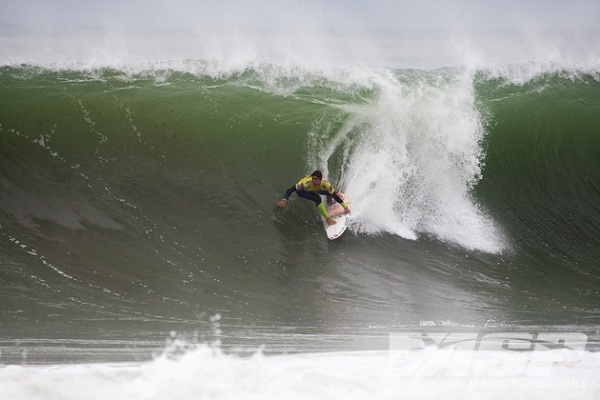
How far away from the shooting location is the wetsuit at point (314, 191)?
21.6 ft

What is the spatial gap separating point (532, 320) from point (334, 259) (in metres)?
2.50

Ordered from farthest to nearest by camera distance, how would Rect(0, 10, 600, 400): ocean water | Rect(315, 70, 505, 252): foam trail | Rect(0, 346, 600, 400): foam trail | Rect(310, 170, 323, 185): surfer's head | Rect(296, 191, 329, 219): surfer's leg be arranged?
Rect(315, 70, 505, 252): foam trail → Rect(296, 191, 329, 219): surfer's leg → Rect(310, 170, 323, 185): surfer's head → Rect(0, 10, 600, 400): ocean water → Rect(0, 346, 600, 400): foam trail

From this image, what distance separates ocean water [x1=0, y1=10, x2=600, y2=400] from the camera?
481 cm

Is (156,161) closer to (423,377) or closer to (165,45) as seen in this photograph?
(165,45)

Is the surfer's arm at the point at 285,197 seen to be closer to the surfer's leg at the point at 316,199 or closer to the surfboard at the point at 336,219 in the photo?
the surfer's leg at the point at 316,199

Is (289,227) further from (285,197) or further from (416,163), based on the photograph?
(416,163)

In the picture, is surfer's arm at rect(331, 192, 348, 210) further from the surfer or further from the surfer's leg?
the surfer's leg

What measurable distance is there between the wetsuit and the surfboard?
17 cm

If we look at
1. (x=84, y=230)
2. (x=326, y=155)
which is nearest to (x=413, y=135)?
(x=326, y=155)

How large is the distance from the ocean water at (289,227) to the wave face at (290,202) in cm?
3

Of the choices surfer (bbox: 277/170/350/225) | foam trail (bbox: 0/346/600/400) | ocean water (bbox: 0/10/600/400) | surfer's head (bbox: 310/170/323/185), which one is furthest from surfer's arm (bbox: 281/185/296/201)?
foam trail (bbox: 0/346/600/400)

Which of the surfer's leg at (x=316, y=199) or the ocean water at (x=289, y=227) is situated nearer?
the ocean water at (x=289, y=227)

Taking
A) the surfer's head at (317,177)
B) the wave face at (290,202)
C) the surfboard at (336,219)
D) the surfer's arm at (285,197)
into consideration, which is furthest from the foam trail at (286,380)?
the surfer's arm at (285,197)

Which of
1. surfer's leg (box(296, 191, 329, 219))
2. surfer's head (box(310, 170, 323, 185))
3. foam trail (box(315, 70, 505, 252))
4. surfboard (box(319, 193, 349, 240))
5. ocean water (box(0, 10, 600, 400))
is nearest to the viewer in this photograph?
ocean water (box(0, 10, 600, 400))
